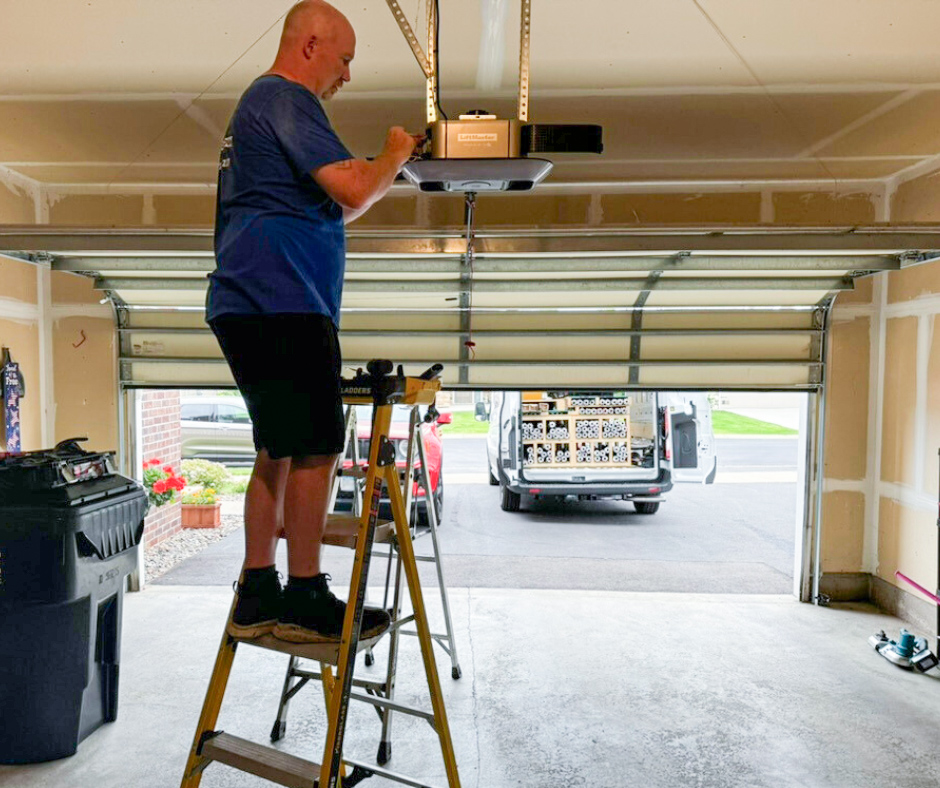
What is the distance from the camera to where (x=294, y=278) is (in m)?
1.52

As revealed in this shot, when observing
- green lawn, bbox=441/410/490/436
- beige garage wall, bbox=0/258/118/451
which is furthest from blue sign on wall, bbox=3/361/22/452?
green lawn, bbox=441/410/490/436

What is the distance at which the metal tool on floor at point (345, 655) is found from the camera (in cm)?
150

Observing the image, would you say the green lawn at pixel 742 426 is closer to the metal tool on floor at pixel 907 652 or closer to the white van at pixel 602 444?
the white van at pixel 602 444

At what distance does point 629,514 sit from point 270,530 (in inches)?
305

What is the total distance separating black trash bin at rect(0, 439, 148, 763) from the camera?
100 inches

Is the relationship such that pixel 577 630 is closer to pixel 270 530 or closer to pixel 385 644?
pixel 385 644

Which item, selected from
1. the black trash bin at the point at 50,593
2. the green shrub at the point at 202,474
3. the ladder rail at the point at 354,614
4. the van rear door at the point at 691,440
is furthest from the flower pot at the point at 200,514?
the ladder rail at the point at 354,614

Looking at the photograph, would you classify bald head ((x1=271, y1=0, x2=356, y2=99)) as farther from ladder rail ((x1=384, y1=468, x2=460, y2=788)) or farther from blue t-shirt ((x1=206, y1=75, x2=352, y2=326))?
ladder rail ((x1=384, y1=468, x2=460, y2=788))

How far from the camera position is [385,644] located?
13.2ft

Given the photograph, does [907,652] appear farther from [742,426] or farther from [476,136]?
[742,426]

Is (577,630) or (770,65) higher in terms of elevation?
(770,65)

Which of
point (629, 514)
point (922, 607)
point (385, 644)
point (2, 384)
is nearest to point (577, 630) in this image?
point (385, 644)

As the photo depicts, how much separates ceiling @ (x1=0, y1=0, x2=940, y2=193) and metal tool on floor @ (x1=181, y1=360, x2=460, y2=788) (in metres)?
1.55

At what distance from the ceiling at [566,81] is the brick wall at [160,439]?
199 cm
